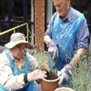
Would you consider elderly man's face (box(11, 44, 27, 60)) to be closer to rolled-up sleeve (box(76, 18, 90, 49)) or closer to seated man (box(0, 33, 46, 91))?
seated man (box(0, 33, 46, 91))

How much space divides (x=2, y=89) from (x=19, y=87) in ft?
0.49

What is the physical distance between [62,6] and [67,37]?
0.32 meters

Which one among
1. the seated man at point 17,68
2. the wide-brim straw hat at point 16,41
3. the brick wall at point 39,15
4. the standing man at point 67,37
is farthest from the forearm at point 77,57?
the brick wall at point 39,15

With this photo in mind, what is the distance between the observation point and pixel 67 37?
175 inches

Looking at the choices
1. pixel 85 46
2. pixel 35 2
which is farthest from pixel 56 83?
pixel 35 2

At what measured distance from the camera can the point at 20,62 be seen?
13.7ft

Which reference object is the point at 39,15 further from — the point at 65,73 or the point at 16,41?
the point at 65,73

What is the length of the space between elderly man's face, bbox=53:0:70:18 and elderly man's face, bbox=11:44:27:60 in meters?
0.51

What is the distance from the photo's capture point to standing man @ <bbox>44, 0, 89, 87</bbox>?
14.3ft

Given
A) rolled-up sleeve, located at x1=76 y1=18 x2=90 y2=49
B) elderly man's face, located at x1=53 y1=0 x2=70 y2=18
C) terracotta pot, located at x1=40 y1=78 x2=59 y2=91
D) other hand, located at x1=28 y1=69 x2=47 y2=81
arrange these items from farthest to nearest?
1. rolled-up sleeve, located at x1=76 y1=18 x2=90 y2=49
2. elderly man's face, located at x1=53 y1=0 x2=70 y2=18
3. terracotta pot, located at x1=40 y1=78 x2=59 y2=91
4. other hand, located at x1=28 y1=69 x2=47 y2=81

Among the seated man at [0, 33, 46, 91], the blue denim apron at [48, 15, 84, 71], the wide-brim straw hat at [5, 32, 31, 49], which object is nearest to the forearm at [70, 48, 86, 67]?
the blue denim apron at [48, 15, 84, 71]

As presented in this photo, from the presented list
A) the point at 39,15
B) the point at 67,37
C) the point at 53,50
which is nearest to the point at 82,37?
the point at 67,37

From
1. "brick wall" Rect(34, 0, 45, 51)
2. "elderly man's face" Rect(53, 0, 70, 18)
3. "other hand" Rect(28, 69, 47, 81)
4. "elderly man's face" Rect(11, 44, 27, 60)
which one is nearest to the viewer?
"other hand" Rect(28, 69, 47, 81)

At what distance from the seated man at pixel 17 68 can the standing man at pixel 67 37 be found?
30 cm
